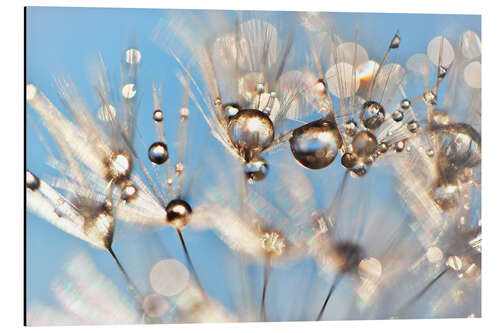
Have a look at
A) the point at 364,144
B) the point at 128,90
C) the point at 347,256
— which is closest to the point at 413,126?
the point at 364,144

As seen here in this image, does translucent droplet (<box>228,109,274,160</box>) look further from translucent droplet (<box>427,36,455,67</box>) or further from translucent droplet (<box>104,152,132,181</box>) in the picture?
translucent droplet (<box>427,36,455,67</box>)

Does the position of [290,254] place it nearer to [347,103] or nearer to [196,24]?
[347,103]

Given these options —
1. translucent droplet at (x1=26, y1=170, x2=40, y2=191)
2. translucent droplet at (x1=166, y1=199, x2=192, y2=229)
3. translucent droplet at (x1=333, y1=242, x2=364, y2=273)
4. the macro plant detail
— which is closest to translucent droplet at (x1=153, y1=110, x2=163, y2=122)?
the macro plant detail

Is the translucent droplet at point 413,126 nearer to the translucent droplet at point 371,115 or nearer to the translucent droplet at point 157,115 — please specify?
the translucent droplet at point 371,115

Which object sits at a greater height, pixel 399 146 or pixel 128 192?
pixel 399 146

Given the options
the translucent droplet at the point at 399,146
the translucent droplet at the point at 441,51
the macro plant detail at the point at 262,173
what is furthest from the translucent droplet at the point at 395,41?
the translucent droplet at the point at 399,146

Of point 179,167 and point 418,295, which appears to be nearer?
point 179,167

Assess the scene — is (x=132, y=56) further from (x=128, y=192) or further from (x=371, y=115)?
(x=371, y=115)

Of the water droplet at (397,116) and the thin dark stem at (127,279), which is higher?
the water droplet at (397,116)
